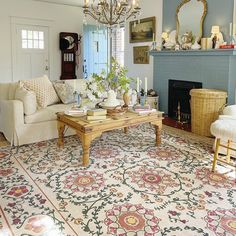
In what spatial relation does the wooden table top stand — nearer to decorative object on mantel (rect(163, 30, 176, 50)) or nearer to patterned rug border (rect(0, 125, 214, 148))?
patterned rug border (rect(0, 125, 214, 148))

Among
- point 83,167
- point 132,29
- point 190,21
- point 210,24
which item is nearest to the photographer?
point 83,167

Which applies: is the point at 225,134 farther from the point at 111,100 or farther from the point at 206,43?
the point at 206,43

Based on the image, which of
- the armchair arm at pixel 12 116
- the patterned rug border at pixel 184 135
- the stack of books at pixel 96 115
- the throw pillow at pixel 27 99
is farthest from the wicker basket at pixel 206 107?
the armchair arm at pixel 12 116

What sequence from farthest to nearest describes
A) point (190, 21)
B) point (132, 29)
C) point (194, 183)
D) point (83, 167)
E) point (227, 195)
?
point (132, 29) → point (190, 21) → point (83, 167) → point (194, 183) → point (227, 195)

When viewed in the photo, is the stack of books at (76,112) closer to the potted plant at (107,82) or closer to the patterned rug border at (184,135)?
the potted plant at (107,82)

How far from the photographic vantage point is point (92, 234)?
1.93m

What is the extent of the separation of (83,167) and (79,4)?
576cm

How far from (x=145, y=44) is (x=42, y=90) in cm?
314

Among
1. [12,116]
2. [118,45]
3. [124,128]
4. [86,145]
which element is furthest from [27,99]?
[118,45]

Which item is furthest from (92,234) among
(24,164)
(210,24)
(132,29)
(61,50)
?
(61,50)

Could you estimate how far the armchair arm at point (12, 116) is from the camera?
3742 millimetres

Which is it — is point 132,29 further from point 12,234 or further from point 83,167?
point 12,234

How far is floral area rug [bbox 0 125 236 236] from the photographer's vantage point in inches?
80.0

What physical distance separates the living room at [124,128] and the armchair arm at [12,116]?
0.05 feet
